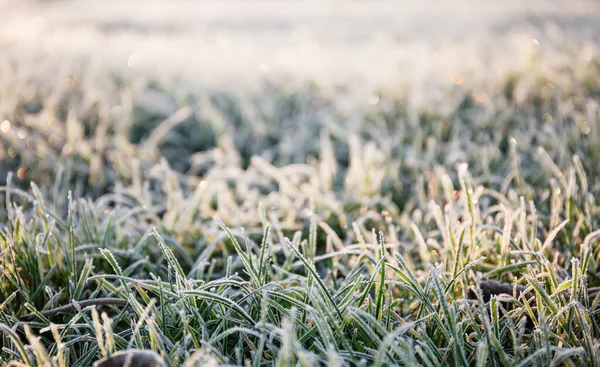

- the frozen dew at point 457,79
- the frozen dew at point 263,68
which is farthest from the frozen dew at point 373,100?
the frozen dew at point 263,68

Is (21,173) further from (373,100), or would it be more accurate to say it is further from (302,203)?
(373,100)

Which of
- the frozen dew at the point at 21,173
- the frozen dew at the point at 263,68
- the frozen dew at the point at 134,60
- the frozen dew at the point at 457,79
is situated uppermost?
the frozen dew at the point at 134,60

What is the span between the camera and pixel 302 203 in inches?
75.8

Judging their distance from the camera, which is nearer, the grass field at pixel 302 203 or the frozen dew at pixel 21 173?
the grass field at pixel 302 203

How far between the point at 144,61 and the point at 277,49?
118 centimetres

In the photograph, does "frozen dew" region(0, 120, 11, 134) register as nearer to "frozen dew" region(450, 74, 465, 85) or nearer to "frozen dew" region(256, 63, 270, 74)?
"frozen dew" region(256, 63, 270, 74)

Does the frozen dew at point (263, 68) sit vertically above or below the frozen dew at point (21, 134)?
above

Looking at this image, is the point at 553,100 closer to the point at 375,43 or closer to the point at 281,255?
the point at 281,255

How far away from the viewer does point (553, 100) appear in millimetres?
2625

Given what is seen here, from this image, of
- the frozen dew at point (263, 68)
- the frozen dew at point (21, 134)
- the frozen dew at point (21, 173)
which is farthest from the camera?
the frozen dew at point (263, 68)

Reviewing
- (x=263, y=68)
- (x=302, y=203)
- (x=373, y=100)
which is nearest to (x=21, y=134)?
(x=302, y=203)

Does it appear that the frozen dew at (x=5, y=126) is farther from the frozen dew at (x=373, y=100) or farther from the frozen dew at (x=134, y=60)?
the frozen dew at (x=373, y=100)

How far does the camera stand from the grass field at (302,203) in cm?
111

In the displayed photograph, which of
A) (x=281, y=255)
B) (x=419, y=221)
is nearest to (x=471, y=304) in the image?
(x=419, y=221)
